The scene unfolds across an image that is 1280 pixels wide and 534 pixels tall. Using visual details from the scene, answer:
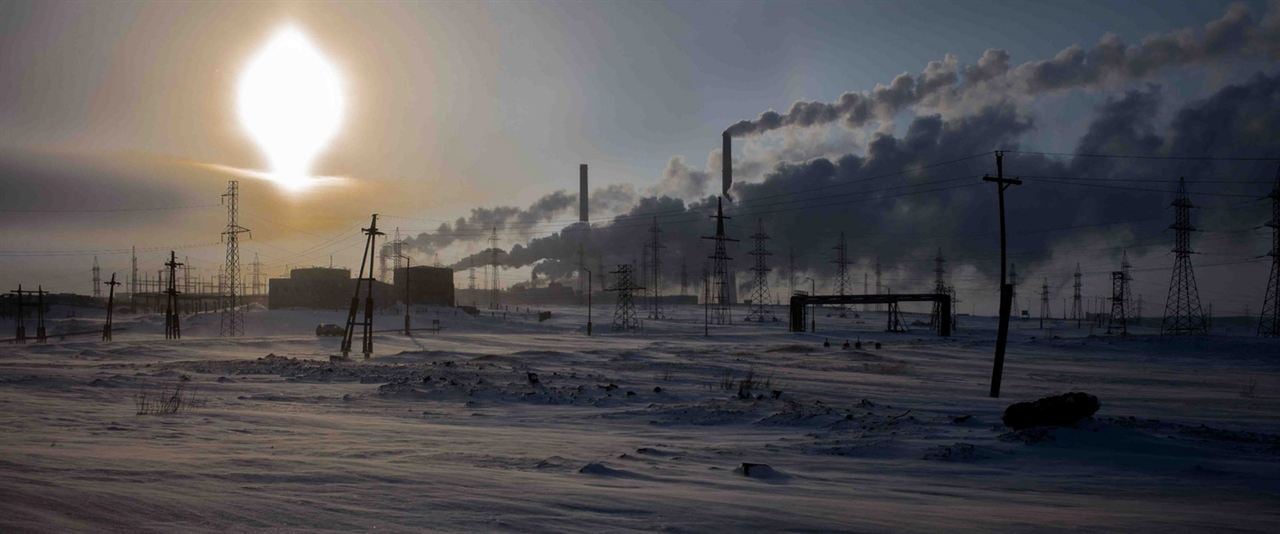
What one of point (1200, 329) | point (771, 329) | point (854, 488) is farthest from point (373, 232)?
point (1200, 329)

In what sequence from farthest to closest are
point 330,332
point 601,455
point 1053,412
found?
point 330,332
point 1053,412
point 601,455

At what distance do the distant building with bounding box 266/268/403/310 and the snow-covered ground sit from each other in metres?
81.2

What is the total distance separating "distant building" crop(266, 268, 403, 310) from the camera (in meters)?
107

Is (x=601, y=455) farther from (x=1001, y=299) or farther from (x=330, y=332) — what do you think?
(x=330, y=332)

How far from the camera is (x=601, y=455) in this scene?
35.9ft

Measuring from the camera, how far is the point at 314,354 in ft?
138

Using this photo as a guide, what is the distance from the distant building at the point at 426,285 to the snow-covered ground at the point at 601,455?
83580 millimetres

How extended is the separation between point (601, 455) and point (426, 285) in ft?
345

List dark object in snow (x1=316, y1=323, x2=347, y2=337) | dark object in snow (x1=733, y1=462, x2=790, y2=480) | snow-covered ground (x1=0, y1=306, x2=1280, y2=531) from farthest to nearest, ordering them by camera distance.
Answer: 1. dark object in snow (x1=316, y1=323, x2=347, y2=337)
2. dark object in snow (x1=733, y1=462, x2=790, y2=480)
3. snow-covered ground (x1=0, y1=306, x2=1280, y2=531)

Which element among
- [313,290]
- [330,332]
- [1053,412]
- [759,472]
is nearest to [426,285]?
Answer: [313,290]

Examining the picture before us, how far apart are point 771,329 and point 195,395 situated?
68.6 meters

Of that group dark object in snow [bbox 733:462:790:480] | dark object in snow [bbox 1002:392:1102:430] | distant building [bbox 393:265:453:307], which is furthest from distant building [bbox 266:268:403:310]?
dark object in snow [bbox 733:462:790:480]

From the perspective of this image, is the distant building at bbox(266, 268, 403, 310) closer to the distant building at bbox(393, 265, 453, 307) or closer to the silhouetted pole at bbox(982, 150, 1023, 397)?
the distant building at bbox(393, 265, 453, 307)

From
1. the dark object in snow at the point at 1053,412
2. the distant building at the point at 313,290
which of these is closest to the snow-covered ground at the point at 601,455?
the dark object in snow at the point at 1053,412
